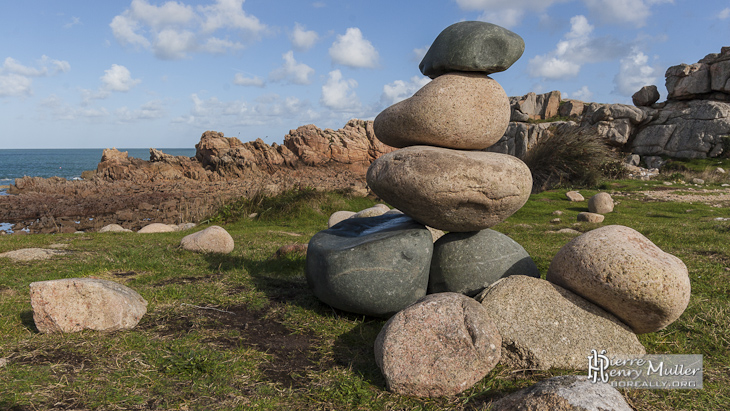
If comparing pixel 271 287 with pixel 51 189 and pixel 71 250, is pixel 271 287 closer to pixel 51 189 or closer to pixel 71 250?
pixel 71 250

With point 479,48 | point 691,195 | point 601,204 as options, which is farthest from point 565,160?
point 479,48

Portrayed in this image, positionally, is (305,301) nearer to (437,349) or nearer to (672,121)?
(437,349)

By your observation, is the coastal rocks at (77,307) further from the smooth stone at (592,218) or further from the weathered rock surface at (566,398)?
the smooth stone at (592,218)

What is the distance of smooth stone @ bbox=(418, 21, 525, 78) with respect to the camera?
5.43 metres

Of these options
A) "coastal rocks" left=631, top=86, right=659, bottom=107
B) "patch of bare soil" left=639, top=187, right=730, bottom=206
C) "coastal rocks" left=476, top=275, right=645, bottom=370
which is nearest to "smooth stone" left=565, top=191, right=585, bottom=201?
"patch of bare soil" left=639, top=187, right=730, bottom=206

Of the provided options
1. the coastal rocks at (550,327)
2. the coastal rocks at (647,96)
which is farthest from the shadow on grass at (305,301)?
the coastal rocks at (647,96)

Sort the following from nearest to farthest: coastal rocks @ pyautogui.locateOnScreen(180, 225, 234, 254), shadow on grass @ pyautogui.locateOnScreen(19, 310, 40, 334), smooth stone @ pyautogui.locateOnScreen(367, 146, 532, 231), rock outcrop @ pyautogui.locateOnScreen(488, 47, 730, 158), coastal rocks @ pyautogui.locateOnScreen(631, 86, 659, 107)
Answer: shadow on grass @ pyautogui.locateOnScreen(19, 310, 40, 334), smooth stone @ pyautogui.locateOnScreen(367, 146, 532, 231), coastal rocks @ pyautogui.locateOnScreen(180, 225, 234, 254), rock outcrop @ pyautogui.locateOnScreen(488, 47, 730, 158), coastal rocks @ pyautogui.locateOnScreen(631, 86, 659, 107)

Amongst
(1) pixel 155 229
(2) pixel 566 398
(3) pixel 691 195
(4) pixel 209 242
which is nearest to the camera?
(2) pixel 566 398

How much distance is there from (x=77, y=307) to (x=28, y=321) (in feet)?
3.00

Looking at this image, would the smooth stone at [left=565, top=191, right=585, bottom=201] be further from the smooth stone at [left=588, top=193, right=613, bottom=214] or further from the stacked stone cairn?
the stacked stone cairn

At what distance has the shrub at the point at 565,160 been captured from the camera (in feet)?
66.2

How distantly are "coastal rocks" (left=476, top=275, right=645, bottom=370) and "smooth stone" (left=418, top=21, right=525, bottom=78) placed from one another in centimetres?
270

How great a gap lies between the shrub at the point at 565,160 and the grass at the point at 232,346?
39.6ft

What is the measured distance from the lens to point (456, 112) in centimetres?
535
